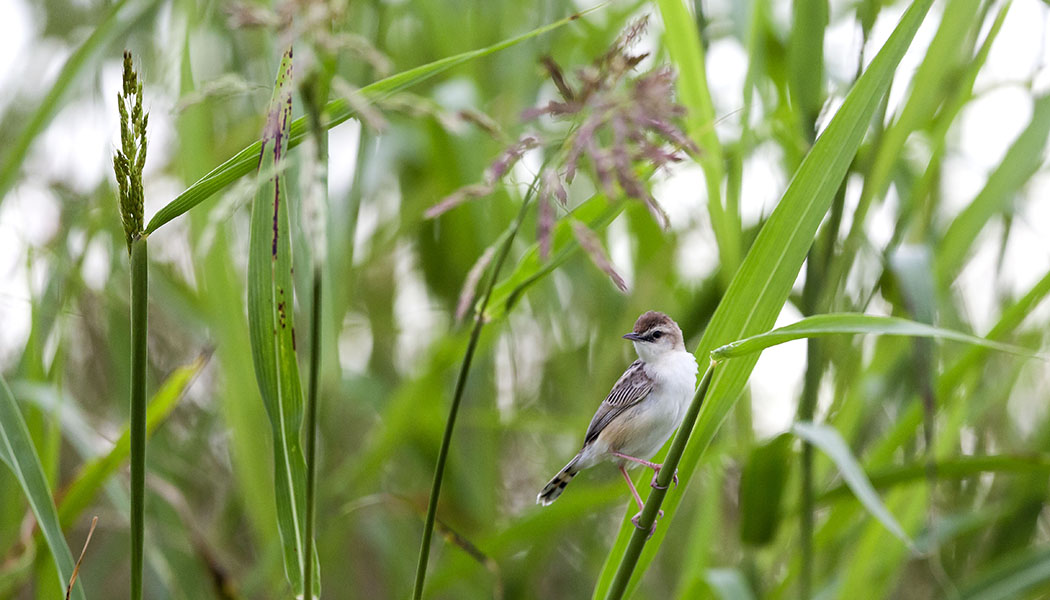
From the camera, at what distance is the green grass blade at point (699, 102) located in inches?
37.5

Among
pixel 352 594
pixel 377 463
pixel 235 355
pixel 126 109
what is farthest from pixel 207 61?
pixel 126 109

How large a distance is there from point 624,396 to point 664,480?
67 mm

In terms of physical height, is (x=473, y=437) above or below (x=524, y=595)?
above

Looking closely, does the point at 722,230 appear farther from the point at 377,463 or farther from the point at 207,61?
the point at 207,61

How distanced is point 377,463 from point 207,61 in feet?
3.45

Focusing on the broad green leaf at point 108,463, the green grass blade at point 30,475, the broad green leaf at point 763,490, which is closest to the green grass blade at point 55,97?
the broad green leaf at point 108,463

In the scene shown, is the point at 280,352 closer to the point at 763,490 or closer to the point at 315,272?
the point at 315,272

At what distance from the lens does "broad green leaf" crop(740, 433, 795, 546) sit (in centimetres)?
116

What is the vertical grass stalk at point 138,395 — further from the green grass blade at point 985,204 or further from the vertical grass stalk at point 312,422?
the green grass blade at point 985,204

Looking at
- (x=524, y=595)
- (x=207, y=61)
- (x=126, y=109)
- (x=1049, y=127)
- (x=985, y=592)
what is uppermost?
(x=207, y=61)

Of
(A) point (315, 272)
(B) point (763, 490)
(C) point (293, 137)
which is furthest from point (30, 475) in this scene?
(B) point (763, 490)

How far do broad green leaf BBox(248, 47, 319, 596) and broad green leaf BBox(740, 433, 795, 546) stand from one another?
2.22 feet

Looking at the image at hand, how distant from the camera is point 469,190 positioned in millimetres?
526

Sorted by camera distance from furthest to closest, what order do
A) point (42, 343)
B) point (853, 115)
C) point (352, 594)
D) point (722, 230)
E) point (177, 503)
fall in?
point (352, 594)
point (42, 343)
point (177, 503)
point (722, 230)
point (853, 115)
